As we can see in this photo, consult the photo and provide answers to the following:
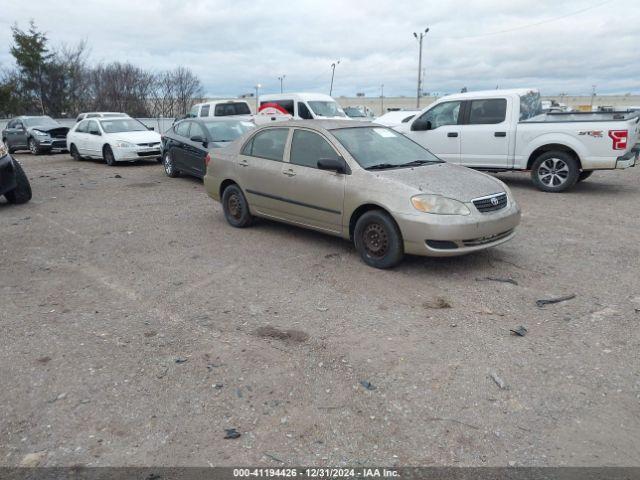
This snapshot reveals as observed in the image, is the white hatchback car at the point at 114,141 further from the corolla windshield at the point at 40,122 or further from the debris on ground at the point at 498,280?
the debris on ground at the point at 498,280

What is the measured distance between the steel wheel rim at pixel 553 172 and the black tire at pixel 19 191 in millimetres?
9896

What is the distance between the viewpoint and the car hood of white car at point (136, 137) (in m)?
15.1

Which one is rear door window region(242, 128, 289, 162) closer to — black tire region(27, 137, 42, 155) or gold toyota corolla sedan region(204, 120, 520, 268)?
gold toyota corolla sedan region(204, 120, 520, 268)

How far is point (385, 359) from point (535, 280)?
7.70ft

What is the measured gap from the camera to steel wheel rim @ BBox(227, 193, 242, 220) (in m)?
7.39

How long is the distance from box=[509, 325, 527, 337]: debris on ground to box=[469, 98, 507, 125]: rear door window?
729 cm

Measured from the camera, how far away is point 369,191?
5469mm

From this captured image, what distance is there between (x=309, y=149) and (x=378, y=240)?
5.08 feet

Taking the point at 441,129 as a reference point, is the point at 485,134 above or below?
below

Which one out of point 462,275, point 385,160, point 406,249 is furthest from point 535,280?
point 385,160

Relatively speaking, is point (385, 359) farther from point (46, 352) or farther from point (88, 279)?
point (88, 279)

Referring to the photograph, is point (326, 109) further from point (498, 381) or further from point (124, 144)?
point (498, 381)

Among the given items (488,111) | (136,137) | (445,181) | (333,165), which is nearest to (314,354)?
(333,165)

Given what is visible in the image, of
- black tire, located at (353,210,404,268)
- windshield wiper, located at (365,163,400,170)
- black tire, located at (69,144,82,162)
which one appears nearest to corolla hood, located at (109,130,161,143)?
black tire, located at (69,144,82,162)
